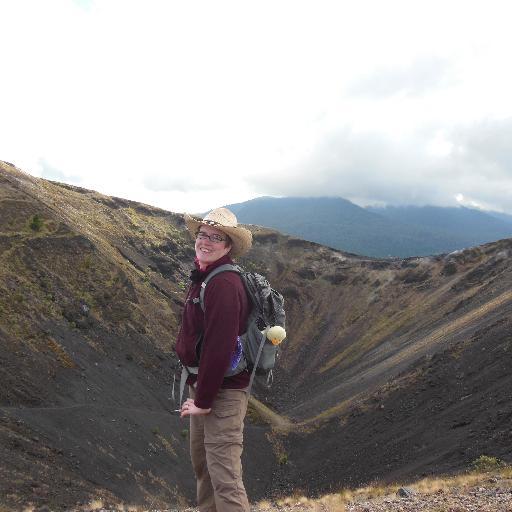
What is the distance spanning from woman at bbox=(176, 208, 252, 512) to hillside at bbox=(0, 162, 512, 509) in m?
10.1

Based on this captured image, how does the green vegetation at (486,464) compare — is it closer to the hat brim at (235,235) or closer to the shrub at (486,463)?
the shrub at (486,463)

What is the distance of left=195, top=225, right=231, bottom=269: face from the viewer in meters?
5.95

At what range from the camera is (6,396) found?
22844mm

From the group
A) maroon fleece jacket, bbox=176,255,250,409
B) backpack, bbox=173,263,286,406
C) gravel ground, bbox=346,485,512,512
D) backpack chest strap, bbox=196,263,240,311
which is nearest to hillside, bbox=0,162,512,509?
gravel ground, bbox=346,485,512,512

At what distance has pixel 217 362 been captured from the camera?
524 cm

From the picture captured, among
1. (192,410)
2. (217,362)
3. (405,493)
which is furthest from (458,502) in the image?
(217,362)

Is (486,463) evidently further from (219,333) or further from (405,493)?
(219,333)

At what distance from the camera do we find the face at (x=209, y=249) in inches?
234

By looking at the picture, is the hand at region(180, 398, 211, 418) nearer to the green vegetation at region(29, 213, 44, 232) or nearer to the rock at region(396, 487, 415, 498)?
the rock at region(396, 487, 415, 498)

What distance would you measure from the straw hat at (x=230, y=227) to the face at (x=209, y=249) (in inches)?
3.2

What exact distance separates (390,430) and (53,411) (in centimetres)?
2231

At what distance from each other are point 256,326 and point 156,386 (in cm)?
3319

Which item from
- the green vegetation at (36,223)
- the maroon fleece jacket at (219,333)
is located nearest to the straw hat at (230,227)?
the maroon fleece jacket at (219,333)

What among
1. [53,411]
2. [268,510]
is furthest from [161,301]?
[268,510]
